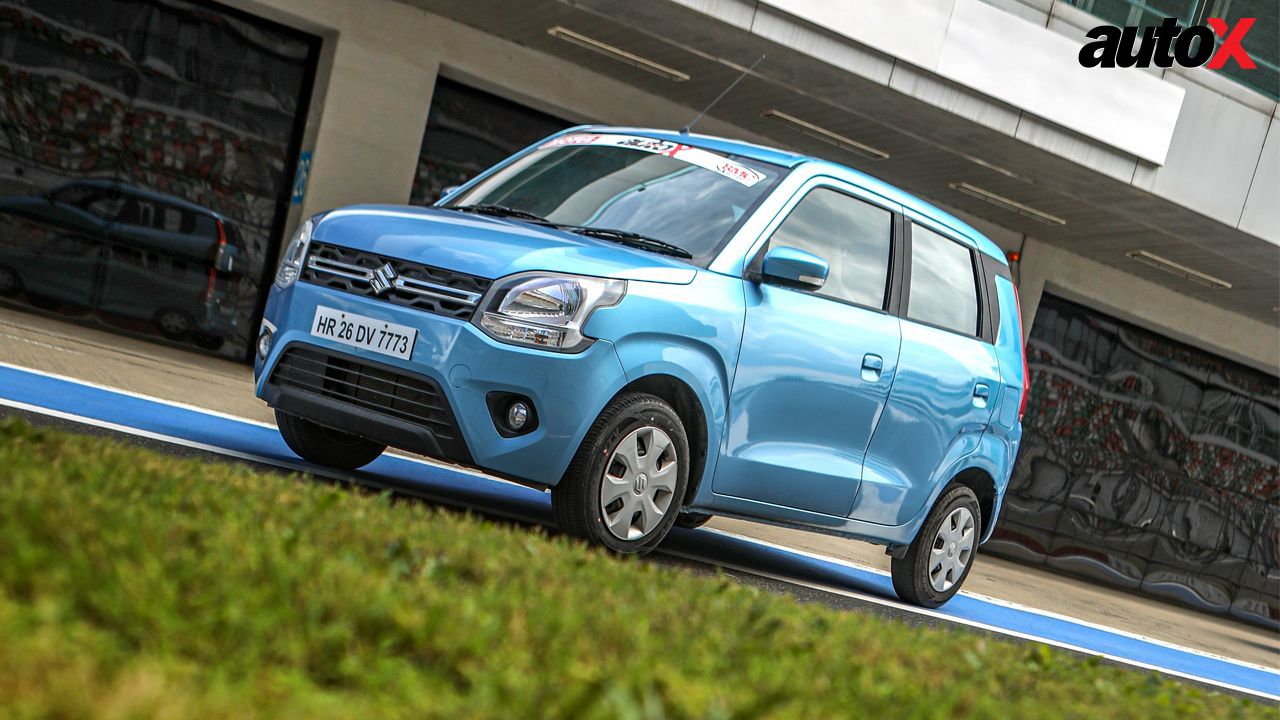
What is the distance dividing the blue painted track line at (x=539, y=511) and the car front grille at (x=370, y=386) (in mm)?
1038

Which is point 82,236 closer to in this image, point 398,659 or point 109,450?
point 109,450

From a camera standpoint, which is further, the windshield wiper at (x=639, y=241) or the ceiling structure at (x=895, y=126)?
the ceiling structure at (x=895, y=126)

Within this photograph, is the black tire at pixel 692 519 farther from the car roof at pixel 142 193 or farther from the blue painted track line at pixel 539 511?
the car roof at pixel 142 193

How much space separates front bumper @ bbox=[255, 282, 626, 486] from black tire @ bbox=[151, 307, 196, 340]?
8403 millimetres

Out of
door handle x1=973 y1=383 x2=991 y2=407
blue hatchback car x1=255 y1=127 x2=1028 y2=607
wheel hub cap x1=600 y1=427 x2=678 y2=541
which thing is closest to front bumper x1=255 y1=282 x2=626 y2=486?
blue hatchback car x1=255 y1=127 x2=1028 y2=607

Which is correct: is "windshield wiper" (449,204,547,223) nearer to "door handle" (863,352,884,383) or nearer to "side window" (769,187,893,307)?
"side window" (769,187,893,307)

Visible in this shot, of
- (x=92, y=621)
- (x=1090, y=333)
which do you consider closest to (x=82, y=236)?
(x=92, y=621)

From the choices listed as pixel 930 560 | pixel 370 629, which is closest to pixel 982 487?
pixel 930 560

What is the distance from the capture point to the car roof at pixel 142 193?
12.6m

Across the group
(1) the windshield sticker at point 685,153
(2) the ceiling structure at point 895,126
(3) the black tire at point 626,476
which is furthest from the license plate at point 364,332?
(2) the ceiling structure at point 895,126

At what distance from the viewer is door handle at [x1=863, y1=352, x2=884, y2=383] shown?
6.41 meters

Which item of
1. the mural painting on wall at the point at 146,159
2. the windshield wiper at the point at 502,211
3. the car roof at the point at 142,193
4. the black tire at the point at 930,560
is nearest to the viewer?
the windshield wiper at the point at 502,211

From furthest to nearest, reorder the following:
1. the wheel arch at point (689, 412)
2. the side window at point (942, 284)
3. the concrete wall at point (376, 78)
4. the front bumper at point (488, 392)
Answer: the concrete wall at point (376, 78) < the side window at point (942, 284) < the wheel arch at point (689, 412) < the front bumper at point (488, 392)

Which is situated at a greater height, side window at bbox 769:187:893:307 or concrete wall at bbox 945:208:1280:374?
concrete wall at bbox 945:208:1280:374
